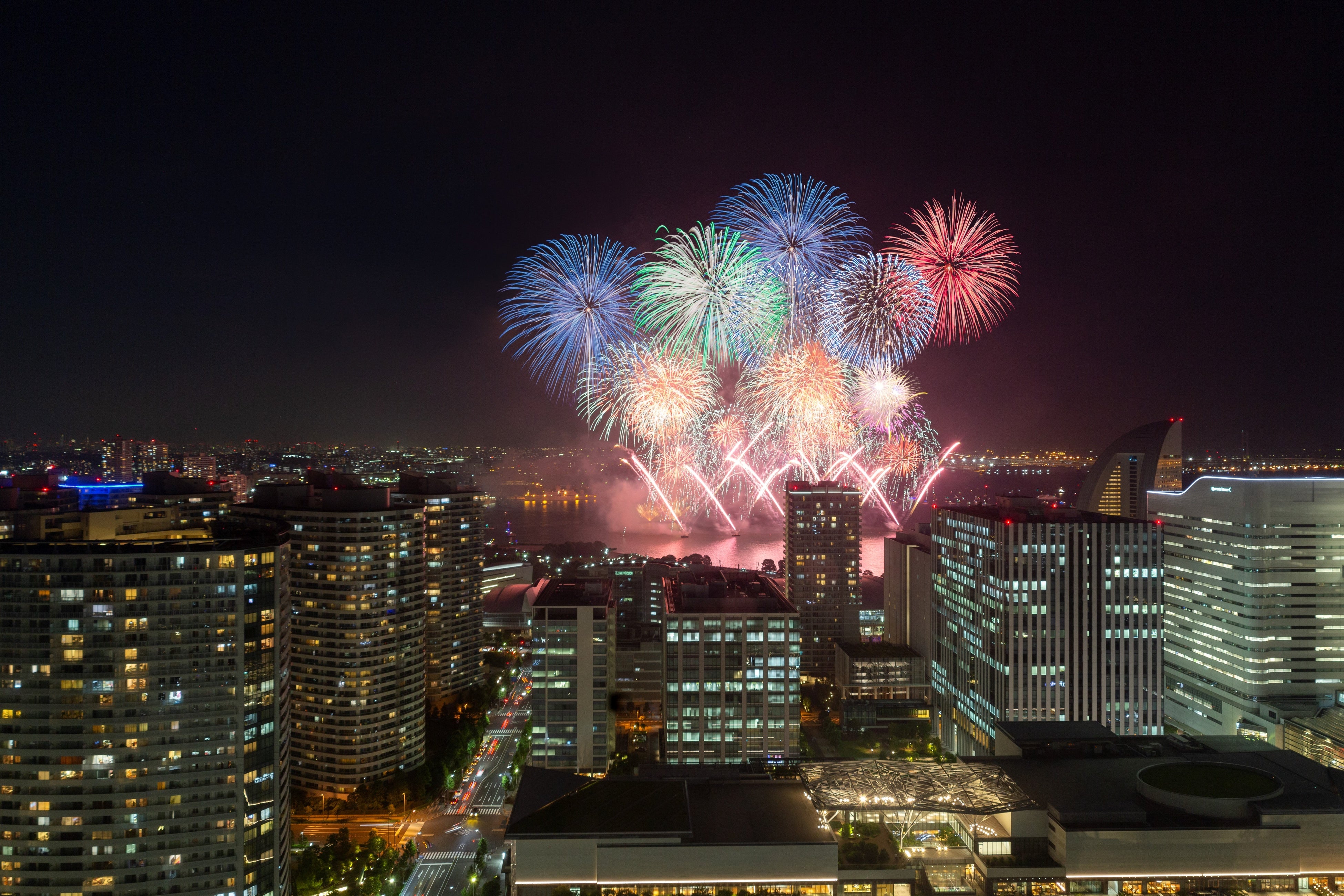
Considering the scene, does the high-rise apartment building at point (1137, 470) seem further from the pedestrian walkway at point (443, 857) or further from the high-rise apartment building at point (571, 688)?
the pedestrian walkway at point (443, 857)

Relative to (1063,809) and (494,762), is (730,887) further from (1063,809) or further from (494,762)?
(494,762)

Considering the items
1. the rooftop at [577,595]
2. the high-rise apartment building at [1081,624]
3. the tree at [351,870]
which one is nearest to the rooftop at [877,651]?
the high-rise apartment building at [1081,624]

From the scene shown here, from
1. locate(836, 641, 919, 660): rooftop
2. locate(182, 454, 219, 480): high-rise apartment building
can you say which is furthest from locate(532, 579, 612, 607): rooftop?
locate(182, 454, 219, 480): high-rise apartment building

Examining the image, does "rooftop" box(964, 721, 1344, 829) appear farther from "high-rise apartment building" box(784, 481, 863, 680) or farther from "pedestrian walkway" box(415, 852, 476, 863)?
"high-rise apartment building" box(784, 481, 863, 680)

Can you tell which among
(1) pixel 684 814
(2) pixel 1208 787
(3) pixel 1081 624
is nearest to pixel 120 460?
(1) pixel 684 814

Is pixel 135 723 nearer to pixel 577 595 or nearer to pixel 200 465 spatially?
pixel 577 595

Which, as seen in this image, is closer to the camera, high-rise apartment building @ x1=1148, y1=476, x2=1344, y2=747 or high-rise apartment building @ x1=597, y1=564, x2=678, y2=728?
high-rise apartment building @ x1=1148, y1=476, x2=1344, y2=747
